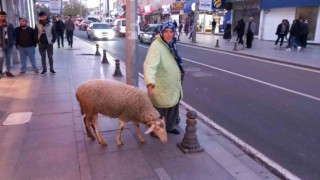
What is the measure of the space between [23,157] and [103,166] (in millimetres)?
1153

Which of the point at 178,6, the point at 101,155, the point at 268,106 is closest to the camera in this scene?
the point at 101,155

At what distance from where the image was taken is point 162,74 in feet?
15.6

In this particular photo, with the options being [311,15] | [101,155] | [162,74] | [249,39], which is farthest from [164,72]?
[311,15]

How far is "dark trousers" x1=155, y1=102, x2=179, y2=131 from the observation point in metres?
5.04

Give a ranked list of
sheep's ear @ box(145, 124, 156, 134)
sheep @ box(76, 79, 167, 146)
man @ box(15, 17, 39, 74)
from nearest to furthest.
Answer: sheep's ear @ box(145, 124, 156, 134), sheep @ box(76, 79, 167, 146), man @ box(15, 17, 39, 74)

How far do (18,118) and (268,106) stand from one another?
524 cm

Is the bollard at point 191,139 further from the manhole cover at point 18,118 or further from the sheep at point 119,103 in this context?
the manhole cover at point 18,118

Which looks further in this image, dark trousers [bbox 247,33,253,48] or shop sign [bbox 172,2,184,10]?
shop sign [bbox 172,2,184,10]

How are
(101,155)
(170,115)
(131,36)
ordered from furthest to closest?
(131,36), (170,115), (101,155)

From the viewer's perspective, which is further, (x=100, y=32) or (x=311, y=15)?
(x=100, y=32)

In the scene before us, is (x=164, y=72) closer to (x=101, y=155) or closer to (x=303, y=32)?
(x=101, y=155)

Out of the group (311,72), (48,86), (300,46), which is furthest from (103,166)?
(300,46)

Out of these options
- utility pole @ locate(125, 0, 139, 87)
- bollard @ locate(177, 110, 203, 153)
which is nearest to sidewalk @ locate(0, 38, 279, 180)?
bollard @ locate(177, 110, 203, 153)

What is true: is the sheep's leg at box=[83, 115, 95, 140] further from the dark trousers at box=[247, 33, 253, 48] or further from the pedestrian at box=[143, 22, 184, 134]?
the dark trousers at box=[247, 33, 253, 48]
